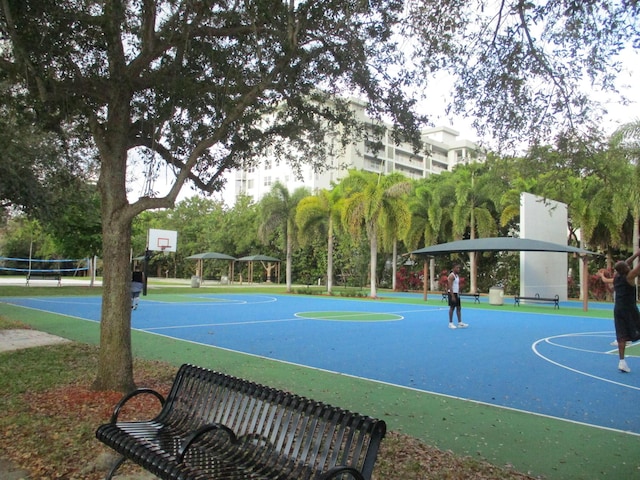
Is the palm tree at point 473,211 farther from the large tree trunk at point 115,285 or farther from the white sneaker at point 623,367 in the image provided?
the large tree trunk at point 115,285

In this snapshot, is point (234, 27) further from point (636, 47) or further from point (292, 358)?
point (292, 358)

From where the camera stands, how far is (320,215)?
35.2 meters

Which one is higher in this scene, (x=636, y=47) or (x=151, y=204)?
(x=636, y=47)

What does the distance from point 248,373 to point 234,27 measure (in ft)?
17.5

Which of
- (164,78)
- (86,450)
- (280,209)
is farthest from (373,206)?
(86,450)

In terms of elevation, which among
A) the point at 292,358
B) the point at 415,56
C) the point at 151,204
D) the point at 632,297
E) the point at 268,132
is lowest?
the point at 292,358

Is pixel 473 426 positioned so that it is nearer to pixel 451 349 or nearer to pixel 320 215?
pixel 451 349

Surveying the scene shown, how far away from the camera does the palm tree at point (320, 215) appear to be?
34656 millimetres

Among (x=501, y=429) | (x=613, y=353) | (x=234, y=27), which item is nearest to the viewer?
(x=501, y=429)

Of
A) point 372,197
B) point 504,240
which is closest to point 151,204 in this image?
point 504,240

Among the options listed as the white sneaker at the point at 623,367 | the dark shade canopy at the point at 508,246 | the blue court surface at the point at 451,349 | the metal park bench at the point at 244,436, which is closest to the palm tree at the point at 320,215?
the dark shade canopy at the point at 508,246

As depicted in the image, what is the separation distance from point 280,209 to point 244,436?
3269 centimetres

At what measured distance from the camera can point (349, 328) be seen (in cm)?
1596

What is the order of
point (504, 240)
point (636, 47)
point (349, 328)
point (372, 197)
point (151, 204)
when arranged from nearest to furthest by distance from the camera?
point (636, 47), point (151, 204), point (349, 328), point (504, 240), point (372, 197)
